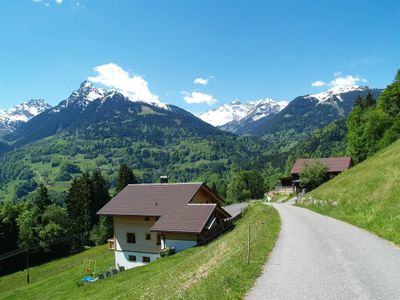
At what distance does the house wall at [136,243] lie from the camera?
44406 millimetres

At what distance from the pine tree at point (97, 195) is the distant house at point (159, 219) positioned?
52954 mm

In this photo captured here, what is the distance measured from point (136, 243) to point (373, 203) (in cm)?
2840

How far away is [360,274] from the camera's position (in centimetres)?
1341

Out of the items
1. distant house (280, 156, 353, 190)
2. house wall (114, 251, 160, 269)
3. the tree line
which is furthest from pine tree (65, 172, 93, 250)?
distant house (280, 156, 353, 190)

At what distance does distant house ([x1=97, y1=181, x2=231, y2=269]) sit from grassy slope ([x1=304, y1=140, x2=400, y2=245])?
12.4 m

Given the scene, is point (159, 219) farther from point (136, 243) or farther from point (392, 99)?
point (392, 99)

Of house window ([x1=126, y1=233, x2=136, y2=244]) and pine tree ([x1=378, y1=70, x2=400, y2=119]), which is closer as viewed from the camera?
house window ([x1=126, y1=233, x2=136, y2=244])

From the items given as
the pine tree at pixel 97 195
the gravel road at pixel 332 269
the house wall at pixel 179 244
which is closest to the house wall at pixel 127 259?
the house wall at pixel 179 244

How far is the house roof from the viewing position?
38.8 m

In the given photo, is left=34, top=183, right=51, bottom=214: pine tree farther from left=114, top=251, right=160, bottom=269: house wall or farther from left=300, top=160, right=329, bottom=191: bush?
left=300, top=160, right=329, bottom=191: bush

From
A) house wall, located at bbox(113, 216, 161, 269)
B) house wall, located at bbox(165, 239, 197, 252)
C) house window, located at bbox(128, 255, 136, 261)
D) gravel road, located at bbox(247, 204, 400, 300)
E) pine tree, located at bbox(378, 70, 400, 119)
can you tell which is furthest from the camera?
pine tree, located at bbox(378, 70, 400, 119)

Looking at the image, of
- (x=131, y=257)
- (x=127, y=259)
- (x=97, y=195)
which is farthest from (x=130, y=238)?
(x=97, y=195)

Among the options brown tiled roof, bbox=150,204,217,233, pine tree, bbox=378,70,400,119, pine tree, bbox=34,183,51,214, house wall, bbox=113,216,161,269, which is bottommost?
house wall, bbox=113,216,161,269

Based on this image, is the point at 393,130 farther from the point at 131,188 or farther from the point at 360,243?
the point at 360,243
